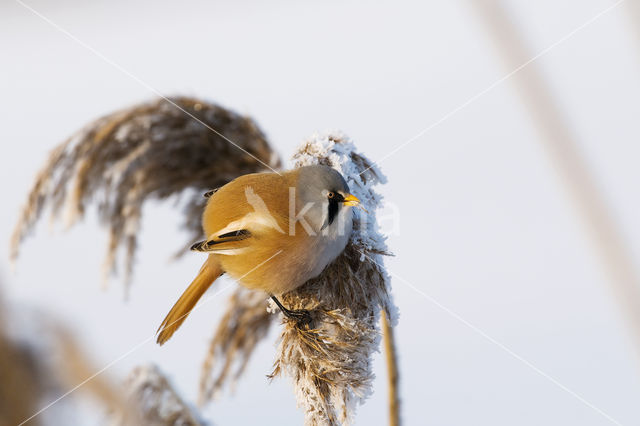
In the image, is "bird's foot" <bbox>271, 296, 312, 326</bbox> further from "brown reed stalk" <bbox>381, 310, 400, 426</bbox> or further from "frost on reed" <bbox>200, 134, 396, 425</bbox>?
"brown reed stalk" <bbox>381, 310, 400, 426</bbox>

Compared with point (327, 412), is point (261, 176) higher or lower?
higher

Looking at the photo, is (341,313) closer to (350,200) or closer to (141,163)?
(350,200)

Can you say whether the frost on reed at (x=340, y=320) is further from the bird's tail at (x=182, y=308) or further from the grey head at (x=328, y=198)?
the bird's tail at (x=182, y=308)

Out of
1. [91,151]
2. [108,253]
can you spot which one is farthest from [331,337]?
[91,151]

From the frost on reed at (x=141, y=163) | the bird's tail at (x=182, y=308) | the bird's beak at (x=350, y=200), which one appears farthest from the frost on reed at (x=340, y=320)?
the frost on reed at (x=141, y=163)

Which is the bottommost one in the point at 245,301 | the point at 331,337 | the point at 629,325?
the point at 629,325

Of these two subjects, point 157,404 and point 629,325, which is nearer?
point 629,325

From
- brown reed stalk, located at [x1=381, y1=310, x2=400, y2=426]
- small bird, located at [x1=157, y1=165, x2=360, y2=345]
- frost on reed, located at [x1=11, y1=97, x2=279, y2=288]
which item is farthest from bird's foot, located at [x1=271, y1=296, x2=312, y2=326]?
frost on reed, located at [x1=11, y1=97, x2=279, y2=288]

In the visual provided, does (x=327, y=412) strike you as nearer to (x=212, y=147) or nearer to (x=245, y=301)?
(x=245, y=301)
